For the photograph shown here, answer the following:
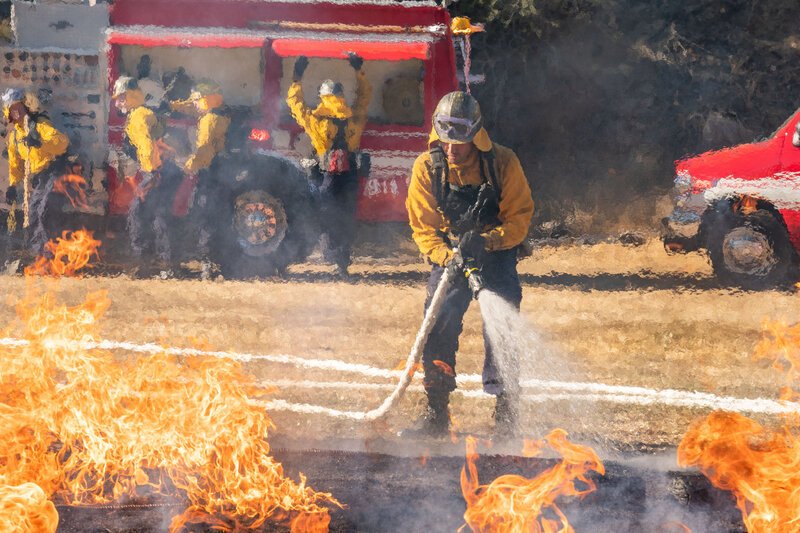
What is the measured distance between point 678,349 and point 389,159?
4.23 meters

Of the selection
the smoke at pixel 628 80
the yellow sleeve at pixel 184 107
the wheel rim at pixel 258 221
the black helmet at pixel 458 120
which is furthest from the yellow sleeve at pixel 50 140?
the smoke at pixel 628 80

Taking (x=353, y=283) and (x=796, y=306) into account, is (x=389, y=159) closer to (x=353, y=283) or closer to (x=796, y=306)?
(x=353, y=283)

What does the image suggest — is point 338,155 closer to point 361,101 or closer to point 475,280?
point 361,101

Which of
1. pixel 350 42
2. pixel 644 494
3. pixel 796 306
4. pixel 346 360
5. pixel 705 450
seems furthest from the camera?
pixel 350 42

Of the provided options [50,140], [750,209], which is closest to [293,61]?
[50,140]

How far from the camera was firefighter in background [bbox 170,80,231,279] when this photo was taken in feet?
35.9

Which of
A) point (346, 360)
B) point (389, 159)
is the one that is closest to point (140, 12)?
point (389, 159)

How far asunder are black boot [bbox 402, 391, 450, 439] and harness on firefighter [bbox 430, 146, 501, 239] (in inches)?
39.1

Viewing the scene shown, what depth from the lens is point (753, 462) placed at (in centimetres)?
514

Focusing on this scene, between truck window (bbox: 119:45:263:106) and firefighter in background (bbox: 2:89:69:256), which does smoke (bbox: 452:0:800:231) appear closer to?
truck window (bbox: 119:45:263:106)

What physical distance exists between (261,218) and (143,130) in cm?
147

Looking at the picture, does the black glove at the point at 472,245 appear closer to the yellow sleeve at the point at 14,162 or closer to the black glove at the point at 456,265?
the black glove at the point at 456,265

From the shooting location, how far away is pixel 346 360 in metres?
8.22

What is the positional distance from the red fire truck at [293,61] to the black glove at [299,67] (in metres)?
0.07
